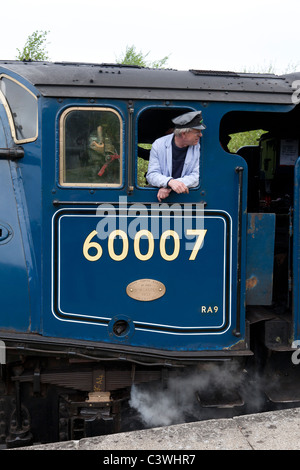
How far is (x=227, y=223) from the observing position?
12.2 feet

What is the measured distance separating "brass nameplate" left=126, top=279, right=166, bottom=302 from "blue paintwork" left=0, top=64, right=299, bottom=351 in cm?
4

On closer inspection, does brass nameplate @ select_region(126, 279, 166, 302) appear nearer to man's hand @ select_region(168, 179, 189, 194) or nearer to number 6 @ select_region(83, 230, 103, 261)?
number 6 @ select_region(83, 230, 103, 261)

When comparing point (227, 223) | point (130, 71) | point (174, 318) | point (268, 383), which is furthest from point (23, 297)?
point (268, 383)

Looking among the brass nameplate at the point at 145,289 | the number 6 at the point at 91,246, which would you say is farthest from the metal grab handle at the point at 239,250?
the number 6 at the point at 91,246

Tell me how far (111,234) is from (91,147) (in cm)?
69

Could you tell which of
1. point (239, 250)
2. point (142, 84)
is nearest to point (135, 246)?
point (239, 250)

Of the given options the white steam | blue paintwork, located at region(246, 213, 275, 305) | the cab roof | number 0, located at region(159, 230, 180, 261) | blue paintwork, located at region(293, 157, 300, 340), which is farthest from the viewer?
the white steam

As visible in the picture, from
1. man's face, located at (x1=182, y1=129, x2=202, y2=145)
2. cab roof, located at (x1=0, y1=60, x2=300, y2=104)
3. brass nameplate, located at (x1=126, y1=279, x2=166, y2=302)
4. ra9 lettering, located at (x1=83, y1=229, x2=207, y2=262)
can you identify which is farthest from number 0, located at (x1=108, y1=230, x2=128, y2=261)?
cab roof, located at (x1=0, y1=60, x2=300, y2=104)

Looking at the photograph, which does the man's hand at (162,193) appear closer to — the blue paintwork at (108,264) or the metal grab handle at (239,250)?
the blue paintwork at (108,264)

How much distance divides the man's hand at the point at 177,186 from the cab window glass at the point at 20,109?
1112mm

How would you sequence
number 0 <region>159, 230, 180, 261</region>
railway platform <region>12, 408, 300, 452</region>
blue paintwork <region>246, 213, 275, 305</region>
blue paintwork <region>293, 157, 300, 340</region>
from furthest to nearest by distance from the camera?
1. blue paintwork <region>246, 213, 275, 305</region>
2. blue paintwork <region>293, 157, 300, 340</region>
3. number 0 <region>159, 230, 180, 261</region>
4. railway platform <region>12, 408, 300, 452</region>

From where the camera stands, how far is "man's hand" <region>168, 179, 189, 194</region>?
3.56 metres

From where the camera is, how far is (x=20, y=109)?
3666 mm

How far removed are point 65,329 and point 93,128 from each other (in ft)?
5.17
